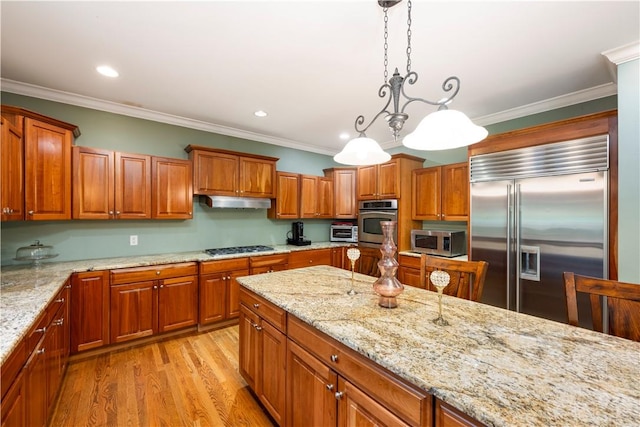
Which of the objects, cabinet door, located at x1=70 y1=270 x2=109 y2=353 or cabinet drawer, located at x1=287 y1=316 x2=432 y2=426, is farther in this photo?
cabinet door, located at x1=70 y1=270 x2=109 y2=353

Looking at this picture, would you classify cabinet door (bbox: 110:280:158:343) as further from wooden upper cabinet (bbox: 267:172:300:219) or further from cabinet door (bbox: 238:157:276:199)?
wooden upper cabinet (bbox: 267:172:300:219)

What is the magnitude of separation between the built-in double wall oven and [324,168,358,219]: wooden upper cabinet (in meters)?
0.25

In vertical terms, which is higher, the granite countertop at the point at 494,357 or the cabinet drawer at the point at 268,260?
the granite countertop at the point at 494,357

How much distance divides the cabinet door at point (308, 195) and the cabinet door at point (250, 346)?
252 cm

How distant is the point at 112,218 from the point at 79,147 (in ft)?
2.48

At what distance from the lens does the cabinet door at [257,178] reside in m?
3.70

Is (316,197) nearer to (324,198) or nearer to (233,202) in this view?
(324,198)

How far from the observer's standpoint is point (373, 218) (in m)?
4.27

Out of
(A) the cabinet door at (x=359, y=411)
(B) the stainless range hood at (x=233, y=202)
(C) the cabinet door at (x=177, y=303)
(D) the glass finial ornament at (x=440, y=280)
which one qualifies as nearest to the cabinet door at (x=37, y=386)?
(C) the cabinet door at (x=177, y=303)

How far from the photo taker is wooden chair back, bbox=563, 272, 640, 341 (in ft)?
3.98

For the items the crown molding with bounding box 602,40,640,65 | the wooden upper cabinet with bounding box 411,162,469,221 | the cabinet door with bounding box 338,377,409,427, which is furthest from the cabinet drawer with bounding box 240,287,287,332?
the crown molding with bounding box 602,40,640,65

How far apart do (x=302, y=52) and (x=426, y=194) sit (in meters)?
2.66

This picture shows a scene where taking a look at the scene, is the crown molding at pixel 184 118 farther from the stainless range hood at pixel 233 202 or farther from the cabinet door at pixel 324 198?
the cabinet door at pixel 324 198

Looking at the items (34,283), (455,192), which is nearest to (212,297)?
(34,283)
